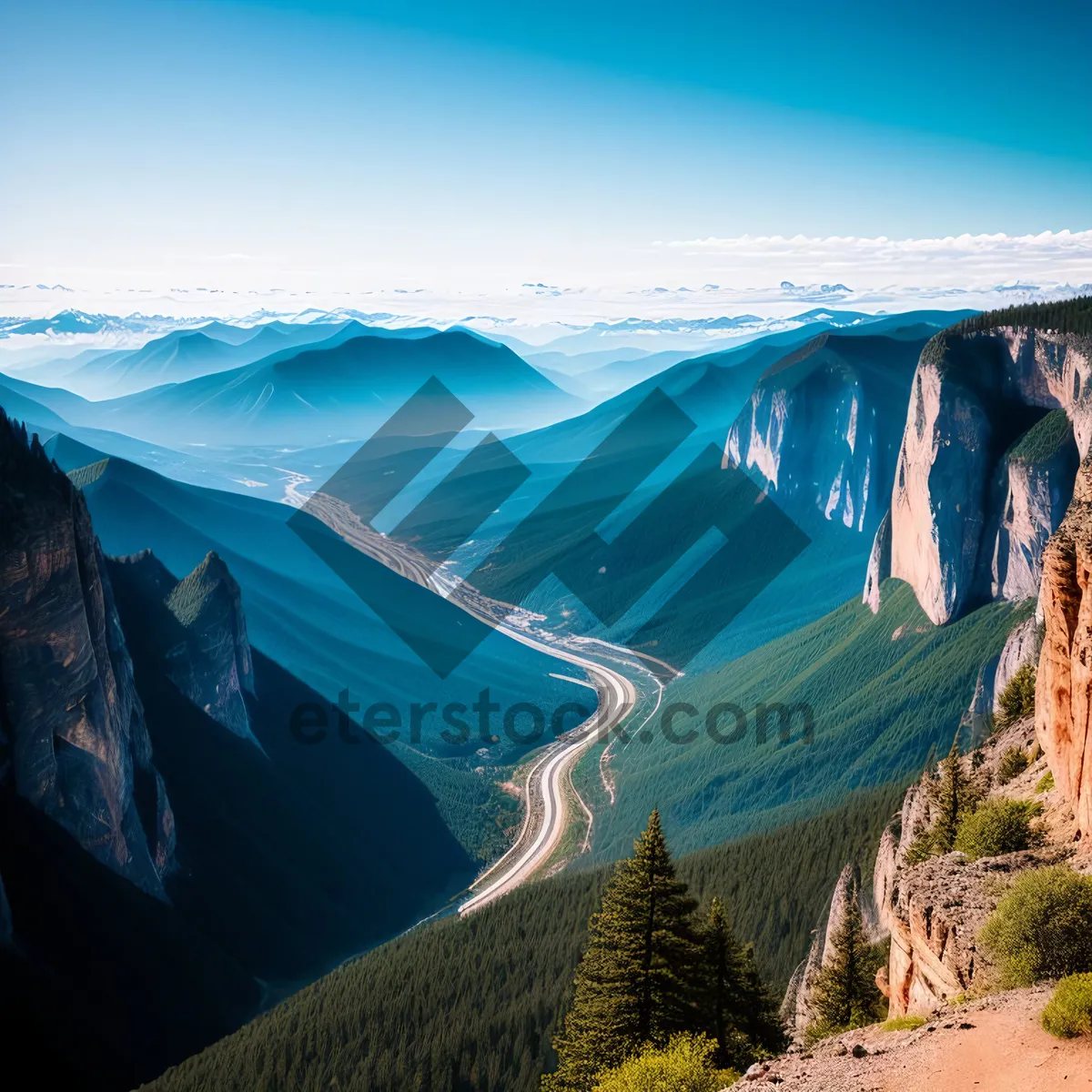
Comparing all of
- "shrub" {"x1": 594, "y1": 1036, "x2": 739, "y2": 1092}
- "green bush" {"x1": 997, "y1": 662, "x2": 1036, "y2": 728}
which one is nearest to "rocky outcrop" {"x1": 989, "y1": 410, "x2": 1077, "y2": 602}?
"green bush" {"x1": 997, "y1": 662, "x2": 1036, "y2": 728}

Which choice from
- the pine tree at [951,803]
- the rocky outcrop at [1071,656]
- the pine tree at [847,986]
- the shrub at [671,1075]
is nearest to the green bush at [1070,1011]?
the rocky outcrop at [1071,656]

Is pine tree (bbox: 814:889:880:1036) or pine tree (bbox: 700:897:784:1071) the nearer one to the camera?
pine tree (bbox: 700:897:784:1071)

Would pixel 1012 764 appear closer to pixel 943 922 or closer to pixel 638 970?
pixel 943 922

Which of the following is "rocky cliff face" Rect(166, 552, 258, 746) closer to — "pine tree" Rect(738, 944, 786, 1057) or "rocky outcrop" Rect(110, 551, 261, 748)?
"rocky outcrop" Rect(110, 551, 261, 748)

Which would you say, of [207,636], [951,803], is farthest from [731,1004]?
[207,636]

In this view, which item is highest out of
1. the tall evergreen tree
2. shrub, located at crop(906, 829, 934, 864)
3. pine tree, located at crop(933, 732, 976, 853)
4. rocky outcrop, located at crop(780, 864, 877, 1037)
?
pine tree, located at crop(933, 732, 976, 853)

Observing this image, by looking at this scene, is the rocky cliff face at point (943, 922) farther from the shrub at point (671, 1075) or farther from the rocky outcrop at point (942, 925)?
the shrub at point (671, 1075)
